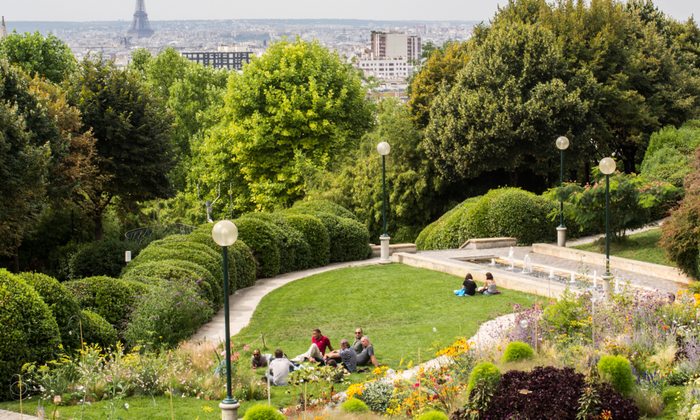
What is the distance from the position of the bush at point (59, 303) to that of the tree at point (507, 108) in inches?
765

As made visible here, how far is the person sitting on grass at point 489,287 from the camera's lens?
1594 cm

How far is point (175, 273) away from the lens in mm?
15234

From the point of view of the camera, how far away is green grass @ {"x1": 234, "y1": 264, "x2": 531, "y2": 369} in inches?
497

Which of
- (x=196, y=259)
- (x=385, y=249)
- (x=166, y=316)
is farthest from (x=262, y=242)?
(x=166, y=316)

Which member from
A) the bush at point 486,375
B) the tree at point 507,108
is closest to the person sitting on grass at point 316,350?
the bush at point 486,375

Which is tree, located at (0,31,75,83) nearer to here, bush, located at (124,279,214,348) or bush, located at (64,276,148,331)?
bush, located at (64,276,148,331)

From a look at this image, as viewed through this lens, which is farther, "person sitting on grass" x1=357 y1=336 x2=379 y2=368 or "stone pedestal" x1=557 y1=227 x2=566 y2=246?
"stone pedestal" x1=557 y1=227 x2=566 y2=246

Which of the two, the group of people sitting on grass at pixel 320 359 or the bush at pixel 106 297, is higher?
the bush at pixel 106 297

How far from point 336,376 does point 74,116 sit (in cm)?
1860

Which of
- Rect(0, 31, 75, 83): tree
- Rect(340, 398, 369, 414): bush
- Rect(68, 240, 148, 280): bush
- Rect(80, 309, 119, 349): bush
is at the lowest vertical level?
Rect(68, 240, 148, 280): bush

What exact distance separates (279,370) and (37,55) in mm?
36039

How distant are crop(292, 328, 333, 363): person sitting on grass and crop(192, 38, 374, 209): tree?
21387mm

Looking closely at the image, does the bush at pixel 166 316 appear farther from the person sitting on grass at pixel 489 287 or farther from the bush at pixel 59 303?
the person sitting on grass at pixel 489 287

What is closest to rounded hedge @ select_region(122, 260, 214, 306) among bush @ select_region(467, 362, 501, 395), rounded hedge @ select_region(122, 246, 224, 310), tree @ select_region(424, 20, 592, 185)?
rounded hedge @ select_region(122, 246, 224, 310)
